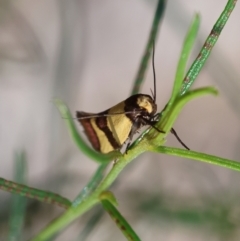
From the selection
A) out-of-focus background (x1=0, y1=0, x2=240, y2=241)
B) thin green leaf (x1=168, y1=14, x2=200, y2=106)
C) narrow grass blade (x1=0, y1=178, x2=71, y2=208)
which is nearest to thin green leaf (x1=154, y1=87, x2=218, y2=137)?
thin green leaf (x1=168, y1=14, x2=200, y2=106)

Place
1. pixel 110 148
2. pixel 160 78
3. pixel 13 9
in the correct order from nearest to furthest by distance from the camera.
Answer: pixel 110 148 < pixel 13 9 < pixel 160 78

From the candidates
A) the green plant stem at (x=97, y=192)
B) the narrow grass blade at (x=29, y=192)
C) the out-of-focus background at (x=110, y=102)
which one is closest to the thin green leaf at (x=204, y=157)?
the green plant stem at (x=97, y=192)

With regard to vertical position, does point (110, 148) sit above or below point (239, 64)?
above

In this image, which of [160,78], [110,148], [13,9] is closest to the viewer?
[110,148]

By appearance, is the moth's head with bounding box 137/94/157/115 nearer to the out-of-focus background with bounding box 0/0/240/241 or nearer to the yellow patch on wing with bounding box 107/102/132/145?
the yellow patch on wing with bounding box 107/102/132/145

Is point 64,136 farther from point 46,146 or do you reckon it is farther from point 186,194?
point 186,194

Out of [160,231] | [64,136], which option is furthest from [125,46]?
[160,231]

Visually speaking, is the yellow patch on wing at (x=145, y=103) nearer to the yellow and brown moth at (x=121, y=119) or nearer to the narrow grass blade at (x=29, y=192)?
the yellow and brown moth at (x=121, y=119)

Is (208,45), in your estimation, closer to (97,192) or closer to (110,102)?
(97,192)
